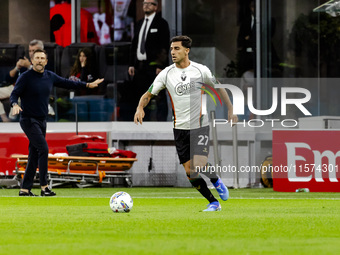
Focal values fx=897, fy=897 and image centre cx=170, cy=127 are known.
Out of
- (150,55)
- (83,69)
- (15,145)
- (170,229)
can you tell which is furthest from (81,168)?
(170,229)

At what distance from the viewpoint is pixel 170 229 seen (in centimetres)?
725

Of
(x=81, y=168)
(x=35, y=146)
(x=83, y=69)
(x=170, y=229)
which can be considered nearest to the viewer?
(x=170, y=229)

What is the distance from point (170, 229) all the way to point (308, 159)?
860cm

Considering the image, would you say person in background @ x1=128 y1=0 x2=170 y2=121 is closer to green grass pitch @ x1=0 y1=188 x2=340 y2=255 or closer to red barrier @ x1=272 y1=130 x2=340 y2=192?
red barrier @ x1=272 y1=130 x2=340 y2=192

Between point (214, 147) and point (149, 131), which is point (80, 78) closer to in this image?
point (149, 131)

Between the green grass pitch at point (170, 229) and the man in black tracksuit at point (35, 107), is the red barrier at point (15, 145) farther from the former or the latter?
the green grass pitch at point (170, 229)

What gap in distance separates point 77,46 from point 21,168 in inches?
176

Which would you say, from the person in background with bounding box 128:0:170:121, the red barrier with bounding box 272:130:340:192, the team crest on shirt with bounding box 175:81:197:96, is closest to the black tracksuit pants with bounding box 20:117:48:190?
the team crest on shirt with bounding box 175:81:197:96

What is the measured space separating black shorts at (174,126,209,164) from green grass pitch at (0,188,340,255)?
64 cm

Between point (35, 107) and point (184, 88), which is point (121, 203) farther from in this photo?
point (35, 107)

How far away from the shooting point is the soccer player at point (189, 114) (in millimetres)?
9844

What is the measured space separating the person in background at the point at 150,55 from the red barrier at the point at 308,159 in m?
4.47

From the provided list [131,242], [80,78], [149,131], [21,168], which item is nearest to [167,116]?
[149,131]

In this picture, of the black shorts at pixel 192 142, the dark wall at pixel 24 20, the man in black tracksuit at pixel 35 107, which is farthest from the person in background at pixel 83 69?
the black shorts at pixel 192 142
